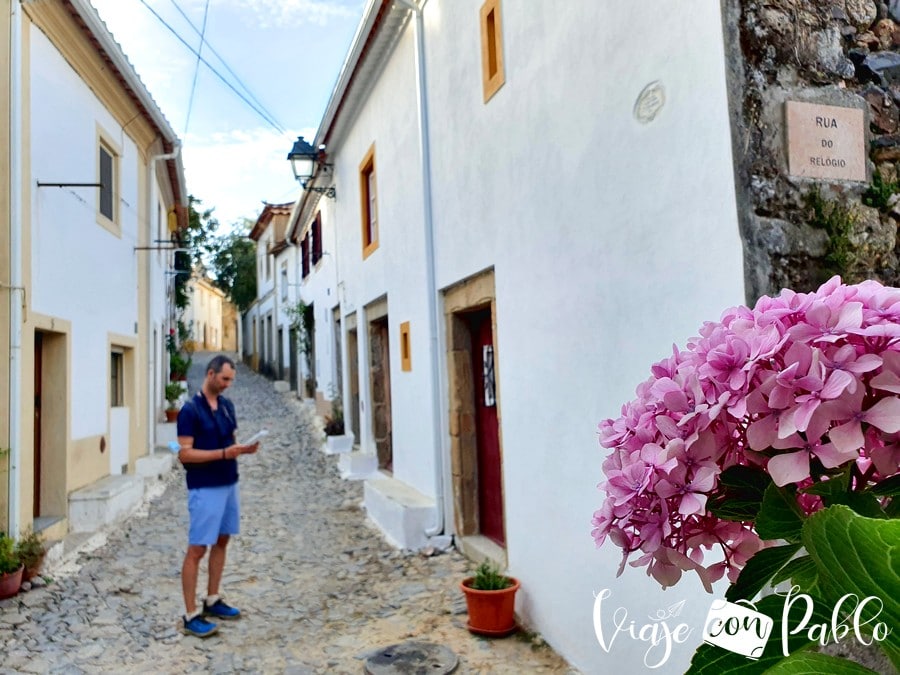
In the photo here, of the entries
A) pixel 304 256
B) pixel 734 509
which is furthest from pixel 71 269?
pixel 304 256

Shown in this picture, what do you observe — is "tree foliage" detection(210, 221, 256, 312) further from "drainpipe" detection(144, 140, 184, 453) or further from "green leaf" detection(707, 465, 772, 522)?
"green leaf" detection(707, 465, 772, 522)

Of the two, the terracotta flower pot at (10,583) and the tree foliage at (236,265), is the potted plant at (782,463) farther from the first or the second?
the tree foliage at (236,265)

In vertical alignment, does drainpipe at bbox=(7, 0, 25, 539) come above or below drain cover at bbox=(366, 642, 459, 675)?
above

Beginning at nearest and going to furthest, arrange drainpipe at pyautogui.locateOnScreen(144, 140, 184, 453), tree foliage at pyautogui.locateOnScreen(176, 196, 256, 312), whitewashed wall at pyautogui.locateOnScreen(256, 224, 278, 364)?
1. drainpipe at pyautogui.locateOnScreen(144, 140, 184, 453)
2. whitewashed wall at pyautogui.locateOnScreen(256, 224, 278, 364)
3. tree foliage at pyautogui.locateOnScreen(176, 196, 256, 312)

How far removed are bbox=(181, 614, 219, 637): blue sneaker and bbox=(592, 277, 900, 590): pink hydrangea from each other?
13.2ft

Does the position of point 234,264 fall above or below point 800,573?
above

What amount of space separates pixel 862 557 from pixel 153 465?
10.0 meters

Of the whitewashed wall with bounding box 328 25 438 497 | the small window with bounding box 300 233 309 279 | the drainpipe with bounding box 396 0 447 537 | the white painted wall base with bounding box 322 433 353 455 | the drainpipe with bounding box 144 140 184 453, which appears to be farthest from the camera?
the small window with bounding box 300 233 309 279

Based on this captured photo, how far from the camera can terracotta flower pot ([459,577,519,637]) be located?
4.34 meters

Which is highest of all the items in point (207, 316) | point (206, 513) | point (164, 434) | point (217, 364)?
point (207, 316)

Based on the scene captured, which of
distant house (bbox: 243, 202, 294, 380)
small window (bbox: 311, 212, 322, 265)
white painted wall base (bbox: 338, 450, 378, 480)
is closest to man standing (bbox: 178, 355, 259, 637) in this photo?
white painted wall base (bbox: 338, 450, 378, 480)

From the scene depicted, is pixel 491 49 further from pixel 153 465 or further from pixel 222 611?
pixel 153 465

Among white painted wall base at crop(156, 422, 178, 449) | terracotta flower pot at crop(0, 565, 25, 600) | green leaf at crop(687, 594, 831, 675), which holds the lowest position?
terracotta flower pot at crop(0, 565, 25, 600)

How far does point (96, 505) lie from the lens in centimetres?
711
